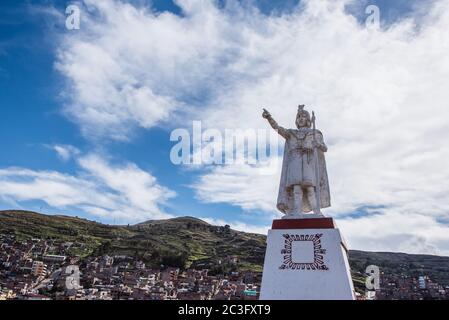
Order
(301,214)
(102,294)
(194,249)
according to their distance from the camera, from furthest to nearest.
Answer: (194,249)
(102,294)
(301,214)

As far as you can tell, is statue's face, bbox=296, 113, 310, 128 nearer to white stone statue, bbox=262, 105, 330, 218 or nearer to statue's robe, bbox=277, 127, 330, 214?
white stone statue, bbox=262, 105, 330, 218

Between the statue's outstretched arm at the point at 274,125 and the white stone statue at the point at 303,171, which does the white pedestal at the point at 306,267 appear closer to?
the white stone statue at the point at 303,171

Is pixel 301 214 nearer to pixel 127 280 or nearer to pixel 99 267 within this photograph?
pixel 127 280

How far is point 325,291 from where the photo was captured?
8414mm

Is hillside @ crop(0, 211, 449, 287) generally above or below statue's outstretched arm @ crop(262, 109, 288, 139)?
above

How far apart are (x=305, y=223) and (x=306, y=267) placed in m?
1.02

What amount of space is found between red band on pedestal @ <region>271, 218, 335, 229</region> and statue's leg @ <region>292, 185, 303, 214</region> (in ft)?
1.29

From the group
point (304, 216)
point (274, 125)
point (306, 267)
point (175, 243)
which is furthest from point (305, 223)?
point (175, 243)

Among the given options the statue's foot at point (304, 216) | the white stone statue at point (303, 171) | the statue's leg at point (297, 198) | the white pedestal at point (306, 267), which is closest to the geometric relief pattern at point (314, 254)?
the white pedestal at point (306, 267)

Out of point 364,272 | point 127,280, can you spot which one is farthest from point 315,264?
point 364,272

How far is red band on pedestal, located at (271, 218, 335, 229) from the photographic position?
914 cm

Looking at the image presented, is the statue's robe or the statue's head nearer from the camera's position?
the statue's robe

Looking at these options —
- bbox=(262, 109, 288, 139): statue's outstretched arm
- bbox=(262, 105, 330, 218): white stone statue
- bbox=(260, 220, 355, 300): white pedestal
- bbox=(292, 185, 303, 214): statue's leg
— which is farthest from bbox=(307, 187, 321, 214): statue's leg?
bbox=(262, 109, 288, 139): statue's outstretched arm
